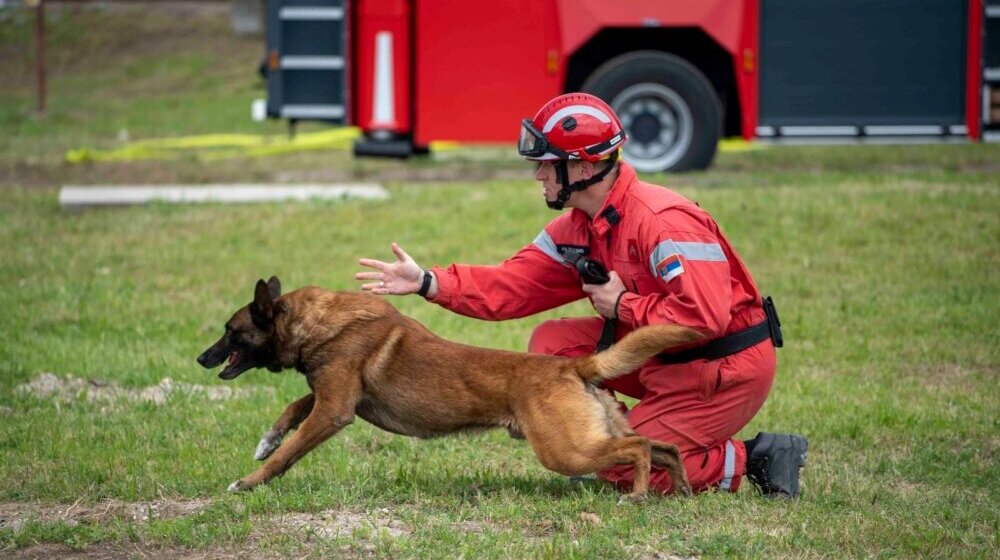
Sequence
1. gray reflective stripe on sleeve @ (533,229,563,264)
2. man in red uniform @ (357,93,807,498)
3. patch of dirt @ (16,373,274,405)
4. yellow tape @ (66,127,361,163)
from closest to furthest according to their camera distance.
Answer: man in red uniform @ (357,93,807,498)
gray reflective stripe on sleeve @ (533,229,563,264)
patch of dirt @ (16,373,274,405)
yellow tape @ (66,127,361,163)

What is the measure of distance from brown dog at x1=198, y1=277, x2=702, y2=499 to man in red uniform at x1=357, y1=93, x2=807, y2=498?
162 mm

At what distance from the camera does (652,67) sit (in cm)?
1291

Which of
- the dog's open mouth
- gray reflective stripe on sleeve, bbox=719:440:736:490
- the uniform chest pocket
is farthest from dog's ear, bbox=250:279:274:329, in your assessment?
gray reflective stripe on sleeve, bbox=719:440:736:490

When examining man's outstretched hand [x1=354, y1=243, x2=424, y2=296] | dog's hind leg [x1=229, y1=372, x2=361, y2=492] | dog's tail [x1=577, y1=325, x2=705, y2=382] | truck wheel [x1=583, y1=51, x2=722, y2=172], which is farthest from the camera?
truck wheel [x1=583, y1=51, x2=722, y2=172]

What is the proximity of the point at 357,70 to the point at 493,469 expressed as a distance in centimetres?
783

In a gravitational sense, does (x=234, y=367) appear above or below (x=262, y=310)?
below

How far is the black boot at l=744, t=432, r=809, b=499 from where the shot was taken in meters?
5.59

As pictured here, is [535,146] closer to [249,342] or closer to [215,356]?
[249,342]

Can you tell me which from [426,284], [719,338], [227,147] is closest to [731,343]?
[719,338]

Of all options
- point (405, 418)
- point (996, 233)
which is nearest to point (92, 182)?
point (996, 233)

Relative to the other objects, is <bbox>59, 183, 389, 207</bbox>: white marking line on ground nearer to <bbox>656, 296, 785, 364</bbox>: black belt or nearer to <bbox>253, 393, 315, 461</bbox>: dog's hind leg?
<bbox>253, 393, 315, 461</bbox>: dog's hind leg

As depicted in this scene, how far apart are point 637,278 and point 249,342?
154 cm

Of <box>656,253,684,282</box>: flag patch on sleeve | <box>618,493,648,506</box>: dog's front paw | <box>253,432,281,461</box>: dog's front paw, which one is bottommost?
<box>618,493,648,506</box>: dog's front paw

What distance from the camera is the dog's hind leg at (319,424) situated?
17.7 ft
